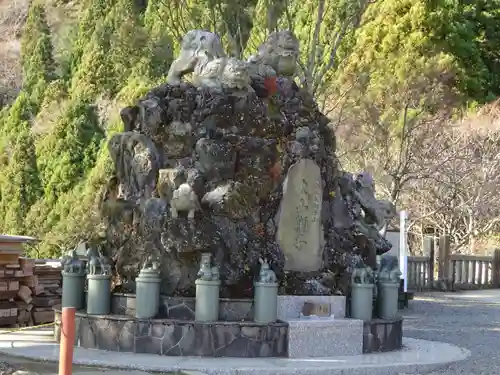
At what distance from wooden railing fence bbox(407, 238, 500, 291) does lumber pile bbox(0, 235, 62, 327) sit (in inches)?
448

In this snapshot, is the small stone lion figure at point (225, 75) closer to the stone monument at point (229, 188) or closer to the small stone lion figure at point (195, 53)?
the stone monument at point (229, 188)

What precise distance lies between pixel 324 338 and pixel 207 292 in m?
1.49

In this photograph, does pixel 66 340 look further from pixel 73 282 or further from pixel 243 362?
pixel 73 282

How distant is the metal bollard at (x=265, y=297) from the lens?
10250 millimetres

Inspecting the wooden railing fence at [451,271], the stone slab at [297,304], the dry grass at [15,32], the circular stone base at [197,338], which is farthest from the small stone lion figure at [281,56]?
the dry grass at [15,32]

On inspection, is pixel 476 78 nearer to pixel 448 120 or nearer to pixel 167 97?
pixel 448 120

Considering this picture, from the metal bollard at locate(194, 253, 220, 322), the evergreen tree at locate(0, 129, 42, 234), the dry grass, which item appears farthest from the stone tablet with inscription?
the dry grass

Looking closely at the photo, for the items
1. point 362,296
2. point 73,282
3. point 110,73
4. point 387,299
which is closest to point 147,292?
point 73,282

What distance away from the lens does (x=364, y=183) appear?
1573cm

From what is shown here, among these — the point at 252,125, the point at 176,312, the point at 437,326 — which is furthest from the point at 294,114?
the point at 437,326

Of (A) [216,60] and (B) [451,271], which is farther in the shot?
(B) [451,271]

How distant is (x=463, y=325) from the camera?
16.2 metres

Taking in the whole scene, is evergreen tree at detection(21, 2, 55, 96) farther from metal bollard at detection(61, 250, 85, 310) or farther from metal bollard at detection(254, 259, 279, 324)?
metal bollard at detection(254, 259, 279, 324)

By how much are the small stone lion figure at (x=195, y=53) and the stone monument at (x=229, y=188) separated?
186 mm
